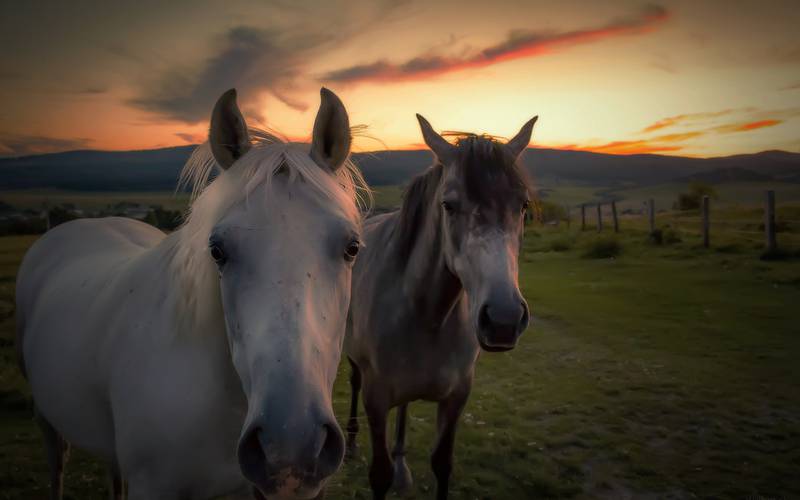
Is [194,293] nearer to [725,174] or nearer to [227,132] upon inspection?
[227,132]

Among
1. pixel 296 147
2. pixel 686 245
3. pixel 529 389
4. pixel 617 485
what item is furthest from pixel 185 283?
pixel 686 245

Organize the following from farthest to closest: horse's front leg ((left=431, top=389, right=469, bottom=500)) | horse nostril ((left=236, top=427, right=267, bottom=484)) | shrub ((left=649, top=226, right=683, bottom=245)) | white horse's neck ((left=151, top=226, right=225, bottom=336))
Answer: shrub ((left=649, top=226, right=683, bottom=245)) → horse's front leg ((left=431, top=389, right=469, bottom=500)) → white horse's neck ((left=151, top=226, right=225, bottom=336)) → horse nostril ((left=236, top=427, right=267, bottom=484))

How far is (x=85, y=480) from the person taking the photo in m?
3.81

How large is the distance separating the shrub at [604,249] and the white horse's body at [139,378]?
17646 mm

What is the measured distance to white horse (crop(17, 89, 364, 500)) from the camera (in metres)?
1.20

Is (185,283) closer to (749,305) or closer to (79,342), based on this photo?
(79,342)

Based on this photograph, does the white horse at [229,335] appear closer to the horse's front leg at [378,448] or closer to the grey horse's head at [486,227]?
the grey horse's head at [486,227]

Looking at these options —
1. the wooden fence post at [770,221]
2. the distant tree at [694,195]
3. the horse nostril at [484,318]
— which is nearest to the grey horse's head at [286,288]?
the horse nostril at [484,318]

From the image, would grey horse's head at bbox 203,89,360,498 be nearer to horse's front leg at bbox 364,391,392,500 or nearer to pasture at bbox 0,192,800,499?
horse's front leg at bbox 364,391,392,500

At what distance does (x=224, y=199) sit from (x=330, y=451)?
973mm

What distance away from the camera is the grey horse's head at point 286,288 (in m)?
1.16

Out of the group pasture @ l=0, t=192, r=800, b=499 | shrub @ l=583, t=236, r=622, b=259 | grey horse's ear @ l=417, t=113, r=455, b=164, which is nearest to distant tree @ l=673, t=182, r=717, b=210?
shrub @ l=583, t=236, r=622, b=259

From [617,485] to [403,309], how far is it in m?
2.60

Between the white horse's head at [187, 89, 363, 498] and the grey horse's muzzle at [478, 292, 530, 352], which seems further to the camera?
the grey horse's muzzle at [478, 292, 530, 352]
